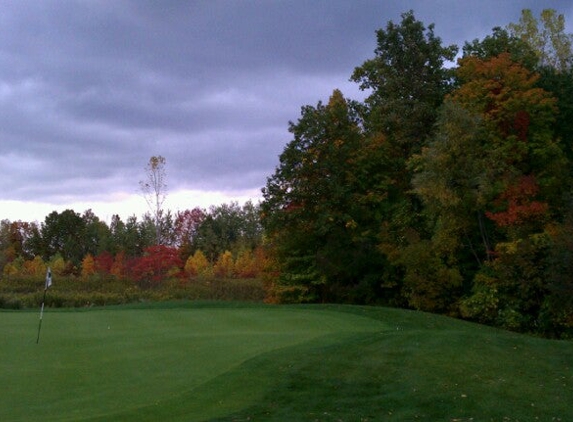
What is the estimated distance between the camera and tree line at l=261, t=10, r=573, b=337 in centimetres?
2828

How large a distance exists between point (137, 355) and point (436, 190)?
751 inches

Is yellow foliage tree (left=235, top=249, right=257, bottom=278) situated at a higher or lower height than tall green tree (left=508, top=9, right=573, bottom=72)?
lower

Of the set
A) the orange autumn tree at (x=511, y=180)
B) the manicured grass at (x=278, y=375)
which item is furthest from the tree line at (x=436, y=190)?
the manicured grass at (x=278, y=375)

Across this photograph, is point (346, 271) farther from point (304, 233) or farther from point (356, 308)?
point (356, 308)

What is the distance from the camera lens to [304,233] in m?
35.8

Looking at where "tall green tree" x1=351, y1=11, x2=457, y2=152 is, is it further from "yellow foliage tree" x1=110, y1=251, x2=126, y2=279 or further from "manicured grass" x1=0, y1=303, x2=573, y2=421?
"yellow foliage tree" x1=110, y1=251, x2=126, y2=279

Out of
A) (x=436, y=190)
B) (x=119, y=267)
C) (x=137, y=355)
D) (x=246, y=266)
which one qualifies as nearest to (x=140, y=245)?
(x=119, y=267)

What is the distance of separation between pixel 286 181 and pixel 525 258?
14.2m

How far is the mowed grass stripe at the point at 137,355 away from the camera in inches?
384

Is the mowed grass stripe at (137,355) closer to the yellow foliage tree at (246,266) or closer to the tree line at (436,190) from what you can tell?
the tree line at (436,190)

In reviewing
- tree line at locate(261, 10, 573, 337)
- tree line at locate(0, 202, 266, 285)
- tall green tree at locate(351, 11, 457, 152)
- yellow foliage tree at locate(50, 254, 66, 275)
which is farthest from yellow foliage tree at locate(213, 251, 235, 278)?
tall green tree at locate(351, 11, 457, 152)

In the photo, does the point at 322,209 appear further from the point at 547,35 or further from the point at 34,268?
the point at 34,268

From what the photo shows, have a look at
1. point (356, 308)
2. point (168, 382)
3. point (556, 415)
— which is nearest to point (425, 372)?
point (556, 415)

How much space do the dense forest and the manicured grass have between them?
37.8ft
